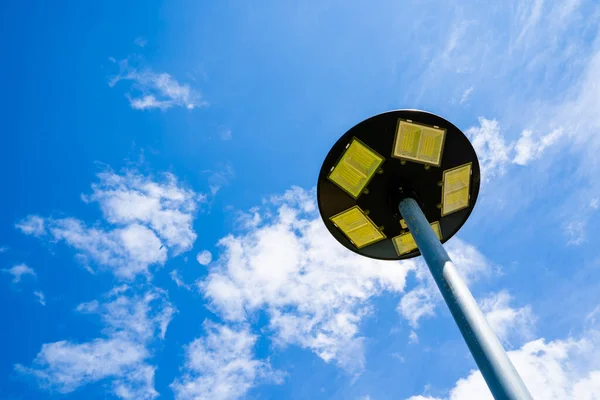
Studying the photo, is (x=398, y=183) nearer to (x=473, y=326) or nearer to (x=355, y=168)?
(x=355, y=168)

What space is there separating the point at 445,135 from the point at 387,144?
96 centimetres

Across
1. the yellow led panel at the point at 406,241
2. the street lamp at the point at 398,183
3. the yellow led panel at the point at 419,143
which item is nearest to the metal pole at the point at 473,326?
the street lamp at the point at 398,183

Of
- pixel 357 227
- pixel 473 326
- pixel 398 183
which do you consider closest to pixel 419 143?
pixel 398 183

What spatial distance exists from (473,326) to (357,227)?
3199mm

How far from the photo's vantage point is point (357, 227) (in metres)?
6.99

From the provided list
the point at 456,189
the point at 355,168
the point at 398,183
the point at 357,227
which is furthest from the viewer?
the point at 357,227

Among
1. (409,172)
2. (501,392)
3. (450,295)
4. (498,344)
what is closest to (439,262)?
(450,295)

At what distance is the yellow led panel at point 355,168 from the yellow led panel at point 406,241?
4.38 feet

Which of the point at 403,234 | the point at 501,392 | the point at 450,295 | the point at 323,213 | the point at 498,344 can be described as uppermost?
the point at 323,213

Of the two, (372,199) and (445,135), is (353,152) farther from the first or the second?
(445,135)

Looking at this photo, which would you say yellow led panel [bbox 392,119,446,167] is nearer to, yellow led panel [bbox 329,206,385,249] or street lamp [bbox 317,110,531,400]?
street lamp [bbox 317,110,531,400]

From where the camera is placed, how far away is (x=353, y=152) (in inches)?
243

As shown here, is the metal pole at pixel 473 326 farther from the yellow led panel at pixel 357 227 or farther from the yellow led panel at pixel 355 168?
the yellow led panel at pixel 357 227

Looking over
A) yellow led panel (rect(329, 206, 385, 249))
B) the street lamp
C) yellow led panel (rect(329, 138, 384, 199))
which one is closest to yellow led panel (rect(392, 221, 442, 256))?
the street lamp
